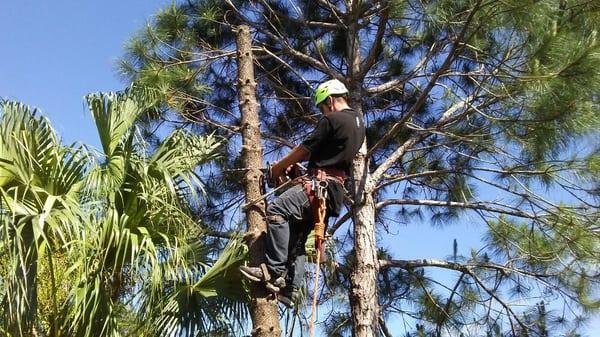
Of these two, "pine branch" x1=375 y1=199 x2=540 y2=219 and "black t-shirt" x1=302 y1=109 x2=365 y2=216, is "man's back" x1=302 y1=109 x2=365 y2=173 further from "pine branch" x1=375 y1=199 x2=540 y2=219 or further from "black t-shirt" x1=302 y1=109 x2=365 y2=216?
"pine branch" x1=375 y1=199 x2=540 y2=219

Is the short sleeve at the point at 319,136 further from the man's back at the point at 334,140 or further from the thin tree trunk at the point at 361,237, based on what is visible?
the thin tree trunk at the point at 361,237

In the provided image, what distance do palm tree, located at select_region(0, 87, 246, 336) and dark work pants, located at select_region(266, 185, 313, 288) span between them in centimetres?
85

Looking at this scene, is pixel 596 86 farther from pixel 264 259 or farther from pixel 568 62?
pixel 264 259

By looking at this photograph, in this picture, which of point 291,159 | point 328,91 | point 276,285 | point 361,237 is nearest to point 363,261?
point 361,237

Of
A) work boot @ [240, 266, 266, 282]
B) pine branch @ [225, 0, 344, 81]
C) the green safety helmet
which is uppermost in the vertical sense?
pine branch @ [225, 0, 344, 81]

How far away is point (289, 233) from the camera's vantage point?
4.45m

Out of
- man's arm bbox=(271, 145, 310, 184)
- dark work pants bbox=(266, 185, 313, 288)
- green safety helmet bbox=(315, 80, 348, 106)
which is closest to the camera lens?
dark work pants bbox=(266, 185, 313, 288)

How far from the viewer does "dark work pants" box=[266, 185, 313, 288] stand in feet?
14.1

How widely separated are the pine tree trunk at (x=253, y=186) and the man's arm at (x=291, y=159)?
10 centimetres

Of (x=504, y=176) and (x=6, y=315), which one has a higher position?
(x=504, y=176)

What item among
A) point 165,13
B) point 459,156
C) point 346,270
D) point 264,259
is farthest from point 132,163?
point 459,156

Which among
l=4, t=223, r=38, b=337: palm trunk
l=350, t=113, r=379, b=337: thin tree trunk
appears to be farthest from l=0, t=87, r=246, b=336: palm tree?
l=350, t=113, r=379, b=337: thin tree trunk

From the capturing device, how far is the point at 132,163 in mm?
5500

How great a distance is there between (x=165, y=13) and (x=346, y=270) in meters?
3.69
